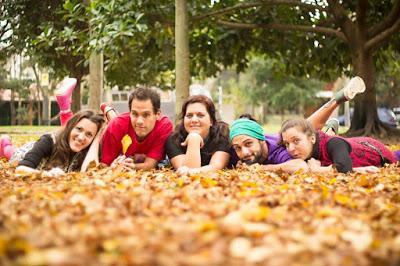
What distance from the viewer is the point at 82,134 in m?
5.44

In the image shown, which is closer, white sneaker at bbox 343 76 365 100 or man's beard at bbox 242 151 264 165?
man's beard at bbox 242 151 264 165

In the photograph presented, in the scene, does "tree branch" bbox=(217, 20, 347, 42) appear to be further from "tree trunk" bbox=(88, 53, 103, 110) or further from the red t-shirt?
the red t-shirt

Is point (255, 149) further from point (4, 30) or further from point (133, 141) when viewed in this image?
point (4, 30)

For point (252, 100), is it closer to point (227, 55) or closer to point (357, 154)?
point (227, 55)

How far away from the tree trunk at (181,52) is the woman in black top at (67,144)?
4.50 metres

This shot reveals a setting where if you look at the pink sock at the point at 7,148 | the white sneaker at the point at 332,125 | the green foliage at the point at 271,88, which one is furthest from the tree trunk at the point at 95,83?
the green foliage at the point at 271,88

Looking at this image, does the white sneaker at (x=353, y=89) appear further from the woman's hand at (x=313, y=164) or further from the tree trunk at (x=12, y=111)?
the tree trunk at (x=12, y=111)

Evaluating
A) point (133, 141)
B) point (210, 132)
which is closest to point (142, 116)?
point (133, 141)

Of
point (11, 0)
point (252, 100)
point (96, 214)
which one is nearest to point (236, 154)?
point (96, 214)

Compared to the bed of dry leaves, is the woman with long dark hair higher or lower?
higher

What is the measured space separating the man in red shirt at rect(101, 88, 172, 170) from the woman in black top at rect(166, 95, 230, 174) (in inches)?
5.7

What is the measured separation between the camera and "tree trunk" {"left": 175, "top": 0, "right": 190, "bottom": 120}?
10117mm

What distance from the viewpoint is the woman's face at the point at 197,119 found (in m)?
5.65

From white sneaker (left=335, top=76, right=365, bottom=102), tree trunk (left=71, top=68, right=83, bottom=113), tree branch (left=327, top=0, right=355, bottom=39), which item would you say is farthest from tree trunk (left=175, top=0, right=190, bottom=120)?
tree trunk (left=71, top=68, right=83, bottom=113)
